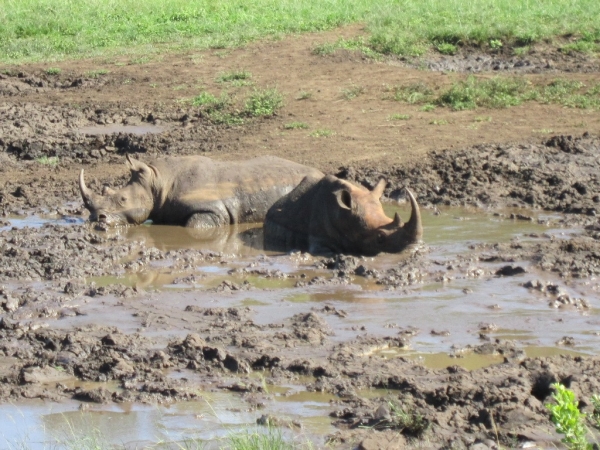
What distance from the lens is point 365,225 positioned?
9.85 meters

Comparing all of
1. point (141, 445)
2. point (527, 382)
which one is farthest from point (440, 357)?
point (141, 445)

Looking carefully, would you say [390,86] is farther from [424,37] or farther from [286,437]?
[286,437]

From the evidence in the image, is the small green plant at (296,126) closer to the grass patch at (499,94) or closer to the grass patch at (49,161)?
the grass patch at (499,94)

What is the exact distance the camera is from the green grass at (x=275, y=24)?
65.5 ft

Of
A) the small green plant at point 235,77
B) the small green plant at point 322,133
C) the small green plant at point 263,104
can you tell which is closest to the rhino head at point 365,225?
the small green plant at point 322,133

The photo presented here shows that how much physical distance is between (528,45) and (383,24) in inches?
124

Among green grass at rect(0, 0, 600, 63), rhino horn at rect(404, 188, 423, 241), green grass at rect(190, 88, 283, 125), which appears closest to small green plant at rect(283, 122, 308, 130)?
green grass at rect(190, 88, 283, 125)

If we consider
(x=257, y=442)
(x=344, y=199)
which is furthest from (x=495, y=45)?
(x=257, y=442)

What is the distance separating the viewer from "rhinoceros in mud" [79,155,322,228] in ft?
37.7

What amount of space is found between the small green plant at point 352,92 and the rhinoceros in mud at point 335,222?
574cm

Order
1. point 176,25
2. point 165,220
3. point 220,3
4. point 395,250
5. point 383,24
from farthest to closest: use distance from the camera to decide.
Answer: point 220,3
point 176,25
point 383,24
point 165,220
point 395,250

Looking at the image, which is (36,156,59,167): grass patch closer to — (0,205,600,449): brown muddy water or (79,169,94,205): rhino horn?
(79,169,94,205): rhino horn

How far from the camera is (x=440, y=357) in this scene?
23.0ft

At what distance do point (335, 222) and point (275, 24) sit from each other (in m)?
12.8
